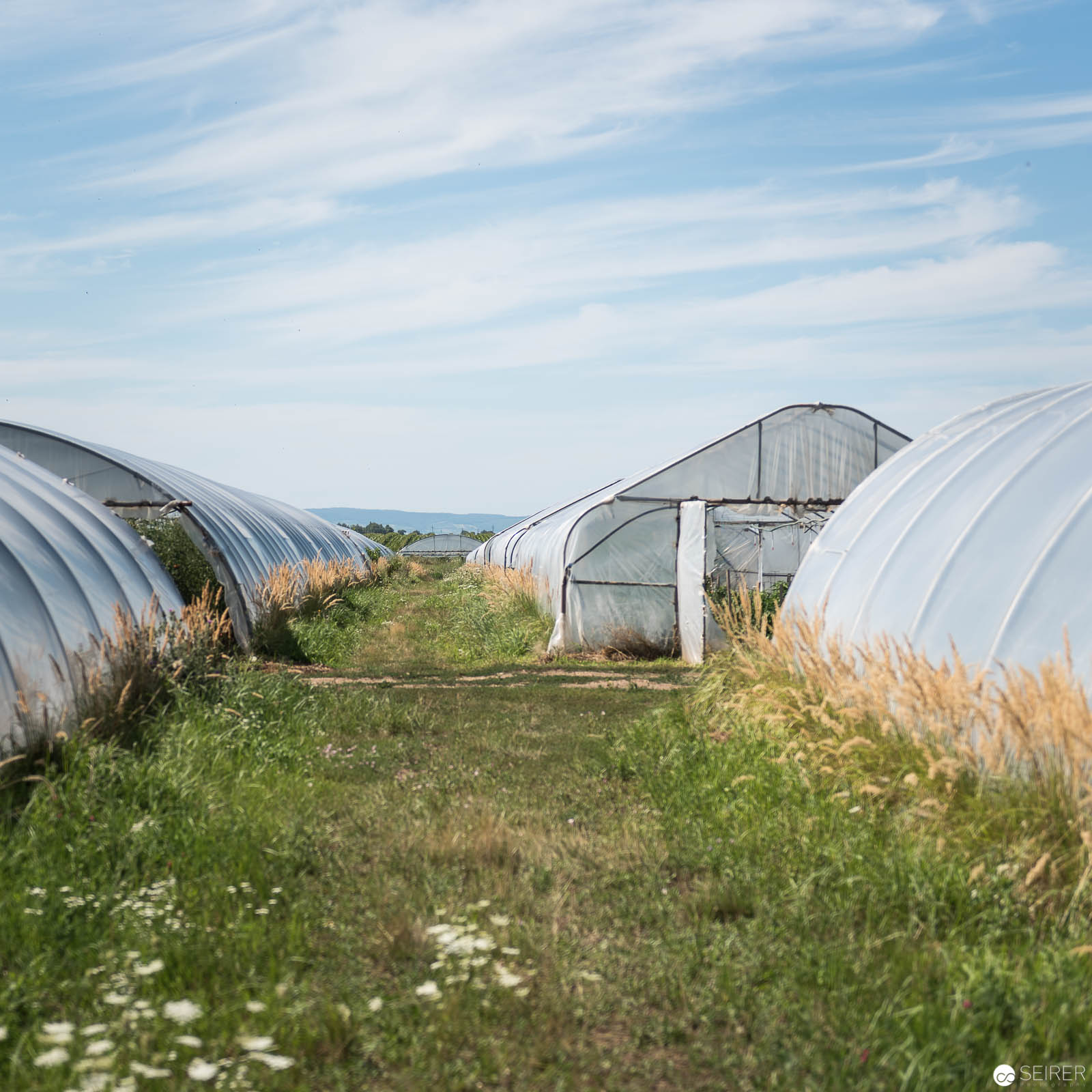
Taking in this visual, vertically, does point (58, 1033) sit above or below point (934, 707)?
below

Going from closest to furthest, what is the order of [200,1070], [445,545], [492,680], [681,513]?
[200,1070] < [492,680] < [681,513] < [445,545]

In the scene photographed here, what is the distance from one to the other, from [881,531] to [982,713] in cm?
338

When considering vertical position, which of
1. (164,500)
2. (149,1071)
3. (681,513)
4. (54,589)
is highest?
(164,500)

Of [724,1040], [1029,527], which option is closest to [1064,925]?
[724,1040]

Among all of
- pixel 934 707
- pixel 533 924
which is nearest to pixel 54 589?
pixel 533 924

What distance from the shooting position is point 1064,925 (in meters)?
3.81

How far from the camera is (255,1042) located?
3.01m

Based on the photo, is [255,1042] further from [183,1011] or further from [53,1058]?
[53,1058]

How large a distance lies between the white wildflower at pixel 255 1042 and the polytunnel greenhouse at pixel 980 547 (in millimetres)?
3495

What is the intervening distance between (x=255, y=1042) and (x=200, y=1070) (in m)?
0.23

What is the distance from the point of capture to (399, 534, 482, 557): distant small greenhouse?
62.5 meters

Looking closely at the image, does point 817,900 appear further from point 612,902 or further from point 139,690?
point 139,690

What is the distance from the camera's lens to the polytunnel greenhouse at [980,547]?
536 cm

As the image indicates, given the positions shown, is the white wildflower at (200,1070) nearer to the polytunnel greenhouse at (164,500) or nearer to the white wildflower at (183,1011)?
the white wildflower at (183,1011)
